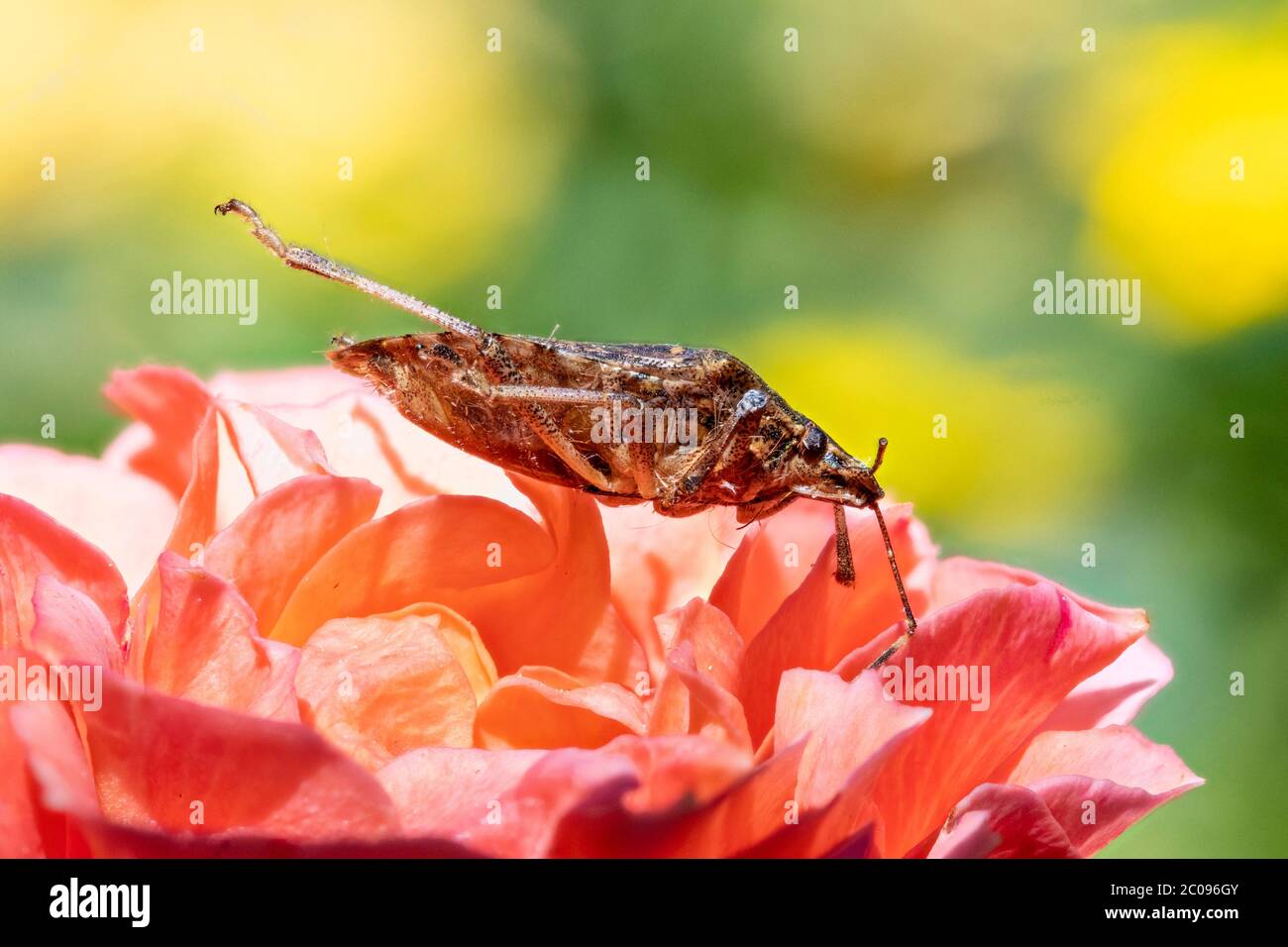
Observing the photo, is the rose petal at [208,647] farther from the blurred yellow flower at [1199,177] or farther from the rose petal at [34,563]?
the blurred yellow flower at [1199,177]

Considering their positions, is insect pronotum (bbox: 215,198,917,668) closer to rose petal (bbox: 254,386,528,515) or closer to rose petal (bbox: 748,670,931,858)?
rose petal (bbox: 254,386,528,515)

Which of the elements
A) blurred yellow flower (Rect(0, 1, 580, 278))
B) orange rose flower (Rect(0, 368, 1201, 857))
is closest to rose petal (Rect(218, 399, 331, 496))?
orange rose flower (Rect(0, 368, 1201, 857))

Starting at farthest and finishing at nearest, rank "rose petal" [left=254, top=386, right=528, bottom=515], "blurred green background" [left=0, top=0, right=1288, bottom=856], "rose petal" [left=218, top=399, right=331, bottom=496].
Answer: "blurred green background" [left=0, top=0, right=1288, bottom=856], "rose petal" [left=254, top=386, right=528, bottom=515], "rose petal" [left=218, top=399, right=331, bottom=496]

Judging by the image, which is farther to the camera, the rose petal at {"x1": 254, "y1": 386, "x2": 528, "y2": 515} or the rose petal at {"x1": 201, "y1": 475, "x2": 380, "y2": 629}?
the rose petal at {"x1": 254, "y1": 386, "x2": 528, "y2": 515}

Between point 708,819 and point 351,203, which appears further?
point 351,203

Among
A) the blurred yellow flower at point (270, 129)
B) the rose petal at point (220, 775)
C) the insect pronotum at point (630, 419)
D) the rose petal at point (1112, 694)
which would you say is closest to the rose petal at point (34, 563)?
the rose petal at point (220, 775)

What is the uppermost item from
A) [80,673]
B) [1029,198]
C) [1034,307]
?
[1029,198]

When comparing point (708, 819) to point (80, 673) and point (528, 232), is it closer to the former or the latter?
point (80, 673)

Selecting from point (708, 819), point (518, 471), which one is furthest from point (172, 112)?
point (708, 819)
